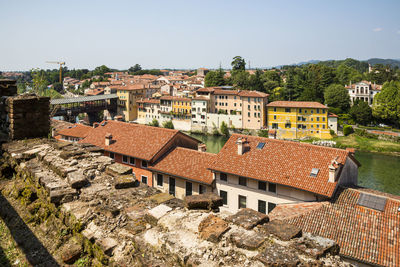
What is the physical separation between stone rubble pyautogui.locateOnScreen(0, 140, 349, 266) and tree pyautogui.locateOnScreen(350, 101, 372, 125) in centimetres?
5819

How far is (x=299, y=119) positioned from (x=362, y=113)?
12.1 m

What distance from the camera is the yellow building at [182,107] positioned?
64656mm

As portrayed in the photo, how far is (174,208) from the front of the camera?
3984 mm

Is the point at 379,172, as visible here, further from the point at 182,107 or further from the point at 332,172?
the point at 182,107

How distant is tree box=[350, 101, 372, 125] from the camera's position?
2142 inches

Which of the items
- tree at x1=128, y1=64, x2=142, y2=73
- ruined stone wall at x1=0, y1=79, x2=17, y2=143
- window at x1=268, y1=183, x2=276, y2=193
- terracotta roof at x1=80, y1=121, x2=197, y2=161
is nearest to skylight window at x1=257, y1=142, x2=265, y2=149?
window at x1=268, y1=183, x2=276, y2=193

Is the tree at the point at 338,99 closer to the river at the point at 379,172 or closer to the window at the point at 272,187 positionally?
the river at the point at 379,172

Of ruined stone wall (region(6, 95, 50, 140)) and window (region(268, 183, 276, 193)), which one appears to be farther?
window (region(268, 183, 276, 193))

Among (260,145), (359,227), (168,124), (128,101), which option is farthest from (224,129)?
(359,227)

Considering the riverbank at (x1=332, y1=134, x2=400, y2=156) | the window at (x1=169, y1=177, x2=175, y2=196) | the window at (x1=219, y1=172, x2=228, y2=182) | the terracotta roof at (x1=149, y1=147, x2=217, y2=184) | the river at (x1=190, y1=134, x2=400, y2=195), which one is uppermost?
the terracotta roof at (x1=149, y1=147, x2=217, y2=184)

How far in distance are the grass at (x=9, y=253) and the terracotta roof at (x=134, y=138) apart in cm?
1613

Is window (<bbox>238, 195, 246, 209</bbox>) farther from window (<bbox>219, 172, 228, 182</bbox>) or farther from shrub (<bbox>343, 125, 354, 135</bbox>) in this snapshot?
shrub (<bbox>343, 125, 354, 135</bbox>)

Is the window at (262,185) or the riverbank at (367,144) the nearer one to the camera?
the window at (262,185)

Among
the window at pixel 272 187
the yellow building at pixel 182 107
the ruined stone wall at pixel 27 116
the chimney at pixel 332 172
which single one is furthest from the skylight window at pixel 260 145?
the yellow building at pixel 182 107
